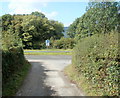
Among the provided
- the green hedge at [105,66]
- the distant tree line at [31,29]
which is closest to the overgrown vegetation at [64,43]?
the distant tree line at [31,29]

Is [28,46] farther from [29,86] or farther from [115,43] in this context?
[115,43]

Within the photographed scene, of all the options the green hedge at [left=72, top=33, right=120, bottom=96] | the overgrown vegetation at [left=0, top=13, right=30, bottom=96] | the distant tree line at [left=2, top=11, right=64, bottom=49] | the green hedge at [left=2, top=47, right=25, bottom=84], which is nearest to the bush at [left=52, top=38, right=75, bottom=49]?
the distant tree line at [left=2, top=11, right=64, bottom=49]

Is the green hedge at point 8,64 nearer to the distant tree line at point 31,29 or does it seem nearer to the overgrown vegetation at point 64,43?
the overgrown vegetation at point 64,43

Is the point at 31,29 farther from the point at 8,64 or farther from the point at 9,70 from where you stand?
the point at 8,64

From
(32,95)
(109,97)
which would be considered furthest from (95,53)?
(32,95)

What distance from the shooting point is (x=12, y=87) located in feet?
16.9

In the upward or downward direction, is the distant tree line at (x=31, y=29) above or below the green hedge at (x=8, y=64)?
above

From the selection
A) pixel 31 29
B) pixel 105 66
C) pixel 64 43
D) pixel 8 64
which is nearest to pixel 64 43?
pixel 64 43

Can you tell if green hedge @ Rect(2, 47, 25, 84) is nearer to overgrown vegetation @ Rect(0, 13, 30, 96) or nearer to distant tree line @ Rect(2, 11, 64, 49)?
overgrown vegetation @ Rect(0, 13, 30, 96)

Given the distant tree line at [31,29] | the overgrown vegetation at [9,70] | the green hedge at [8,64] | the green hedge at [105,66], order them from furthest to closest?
A: the distant tree line at [31,29] → the green hedge at [8,64] → the overgrown vegetation at [9,70] → the green hedge at [105,66]

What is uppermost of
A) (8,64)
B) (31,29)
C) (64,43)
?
(31,29)

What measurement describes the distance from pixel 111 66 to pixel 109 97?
91 centimetres

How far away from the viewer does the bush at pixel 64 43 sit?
32406 millimetres

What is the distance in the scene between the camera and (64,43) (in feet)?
108
